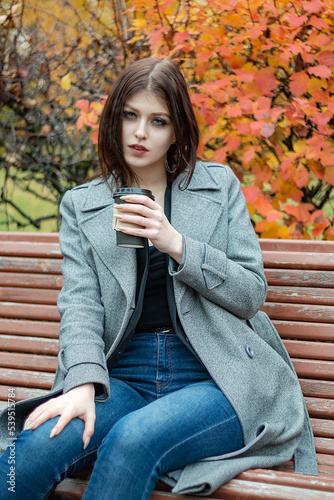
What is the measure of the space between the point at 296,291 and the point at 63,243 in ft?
3.22

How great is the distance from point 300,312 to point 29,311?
1216 mm

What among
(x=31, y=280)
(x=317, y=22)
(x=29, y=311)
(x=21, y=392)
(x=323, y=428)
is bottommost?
(x=21, y=392)

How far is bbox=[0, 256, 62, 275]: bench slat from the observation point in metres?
A: 2.55

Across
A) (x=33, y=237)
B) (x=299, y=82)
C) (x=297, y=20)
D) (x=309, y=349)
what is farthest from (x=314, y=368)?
(x=297, y=20)

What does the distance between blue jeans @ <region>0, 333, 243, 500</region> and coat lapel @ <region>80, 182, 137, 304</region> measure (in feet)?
0.93

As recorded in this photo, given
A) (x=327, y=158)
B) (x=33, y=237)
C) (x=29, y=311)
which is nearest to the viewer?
(x=29, y=311)

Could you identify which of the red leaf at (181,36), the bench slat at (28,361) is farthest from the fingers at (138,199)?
the red leaf at (181,36)

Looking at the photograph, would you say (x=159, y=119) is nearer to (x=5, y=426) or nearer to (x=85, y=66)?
(x=5, y=426)

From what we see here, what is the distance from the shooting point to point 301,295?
231 centimetres

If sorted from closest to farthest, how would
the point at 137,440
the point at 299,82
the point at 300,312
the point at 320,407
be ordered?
the point at 137,440 < the point at 320,407 < the point at 300,312 < the point at 299,82

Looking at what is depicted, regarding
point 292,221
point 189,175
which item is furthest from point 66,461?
point 292,221

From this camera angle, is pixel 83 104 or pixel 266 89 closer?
pixel 266 89

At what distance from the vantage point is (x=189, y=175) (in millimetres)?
2131

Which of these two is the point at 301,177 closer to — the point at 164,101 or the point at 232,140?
the point at 232,140
